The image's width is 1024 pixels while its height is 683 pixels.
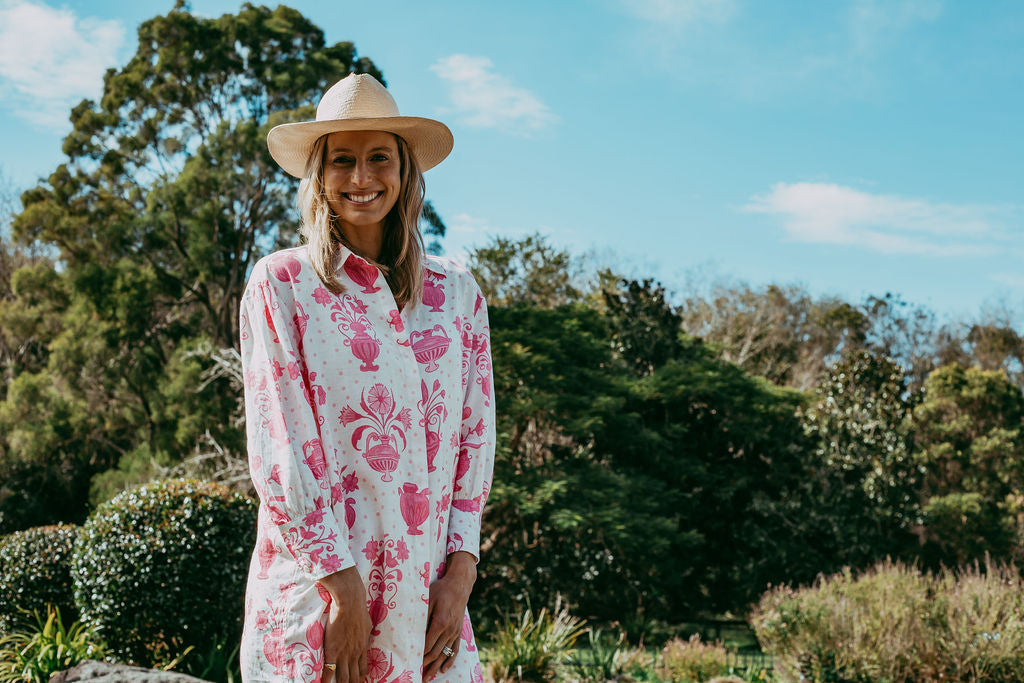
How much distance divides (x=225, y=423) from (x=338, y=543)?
9833 millimetres

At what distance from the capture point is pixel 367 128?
166cm

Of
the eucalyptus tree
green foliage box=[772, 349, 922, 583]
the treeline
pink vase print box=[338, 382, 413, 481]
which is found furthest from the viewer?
the eucalyptus tree

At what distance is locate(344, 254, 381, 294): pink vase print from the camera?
1584mm

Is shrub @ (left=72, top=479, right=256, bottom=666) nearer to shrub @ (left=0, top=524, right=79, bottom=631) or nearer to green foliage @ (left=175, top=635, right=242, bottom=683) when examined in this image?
green foliage @ (left=175, top=635, right=242, bottom=683)

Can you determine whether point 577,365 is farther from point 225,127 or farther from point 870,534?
point 225,127

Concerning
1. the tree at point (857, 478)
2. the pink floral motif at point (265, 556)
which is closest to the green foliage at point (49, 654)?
the pink floral motif at point (265, 556)

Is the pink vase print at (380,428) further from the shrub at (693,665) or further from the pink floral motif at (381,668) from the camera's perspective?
the shrub at (693,665)

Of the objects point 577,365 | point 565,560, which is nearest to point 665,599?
point 565,560

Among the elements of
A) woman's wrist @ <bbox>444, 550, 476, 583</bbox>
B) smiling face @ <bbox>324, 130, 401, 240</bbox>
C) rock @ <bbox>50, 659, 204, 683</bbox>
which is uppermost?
smiling face @ <bbox>324, 130, 401, 240</bbox>

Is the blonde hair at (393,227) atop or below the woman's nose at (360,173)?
below

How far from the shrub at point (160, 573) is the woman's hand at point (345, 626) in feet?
11.9

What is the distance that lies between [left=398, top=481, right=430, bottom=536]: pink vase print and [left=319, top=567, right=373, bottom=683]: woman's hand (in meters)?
0.15

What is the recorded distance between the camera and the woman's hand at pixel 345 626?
4.47 feet

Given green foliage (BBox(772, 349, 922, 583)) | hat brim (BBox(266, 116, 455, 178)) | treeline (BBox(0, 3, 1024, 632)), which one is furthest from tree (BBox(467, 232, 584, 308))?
hat brim (BBox(266, 116, 455, 178))
